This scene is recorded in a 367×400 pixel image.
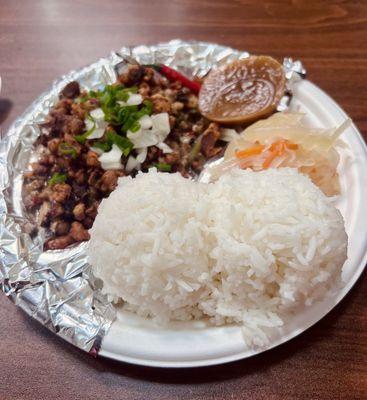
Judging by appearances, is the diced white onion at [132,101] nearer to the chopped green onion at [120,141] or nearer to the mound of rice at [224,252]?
the chopped green onion at [120,141]

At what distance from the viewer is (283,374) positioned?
145 centimetres

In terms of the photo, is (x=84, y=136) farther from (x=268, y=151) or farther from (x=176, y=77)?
(x=268, y=151)

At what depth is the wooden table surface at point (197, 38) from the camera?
1.45 meters

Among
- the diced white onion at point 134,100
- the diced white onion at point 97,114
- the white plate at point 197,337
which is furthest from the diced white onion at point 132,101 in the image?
the white plate at point 197,337

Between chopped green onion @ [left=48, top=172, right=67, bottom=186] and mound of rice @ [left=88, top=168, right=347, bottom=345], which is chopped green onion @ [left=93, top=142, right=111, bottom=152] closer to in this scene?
chopped green onion @ [left=48, top=172, right=67, bottom=186]

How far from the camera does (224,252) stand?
1404mm

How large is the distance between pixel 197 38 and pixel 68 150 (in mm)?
1338

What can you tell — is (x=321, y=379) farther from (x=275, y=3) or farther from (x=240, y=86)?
(x=275, y=3)

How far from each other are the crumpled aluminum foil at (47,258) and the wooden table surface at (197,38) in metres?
0.12

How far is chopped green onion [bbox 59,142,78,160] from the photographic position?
1973mm

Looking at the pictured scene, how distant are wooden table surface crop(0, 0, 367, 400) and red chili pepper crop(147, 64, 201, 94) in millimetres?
509

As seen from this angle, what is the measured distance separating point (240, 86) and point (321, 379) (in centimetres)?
146

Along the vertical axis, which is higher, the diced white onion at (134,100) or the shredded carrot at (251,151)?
the diced white onion at (134,100)

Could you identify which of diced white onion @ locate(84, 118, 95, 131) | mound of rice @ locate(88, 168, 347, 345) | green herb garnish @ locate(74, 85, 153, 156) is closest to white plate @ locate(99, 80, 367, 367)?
mound of rice @ locate(88, 168, 347, 345)
